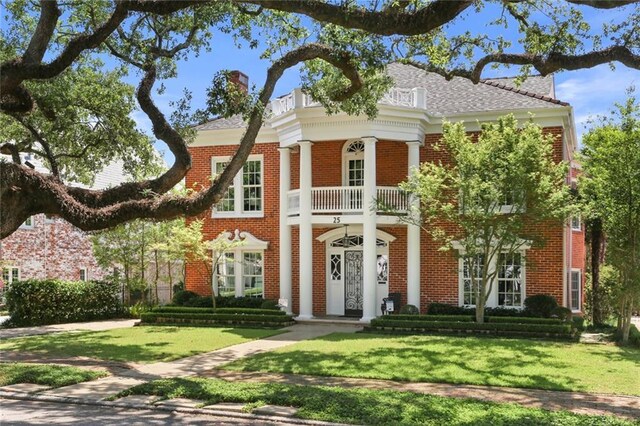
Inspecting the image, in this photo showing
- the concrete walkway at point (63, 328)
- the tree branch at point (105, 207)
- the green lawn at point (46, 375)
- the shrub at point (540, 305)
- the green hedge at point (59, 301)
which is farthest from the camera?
the green hedge at point (59, 301)

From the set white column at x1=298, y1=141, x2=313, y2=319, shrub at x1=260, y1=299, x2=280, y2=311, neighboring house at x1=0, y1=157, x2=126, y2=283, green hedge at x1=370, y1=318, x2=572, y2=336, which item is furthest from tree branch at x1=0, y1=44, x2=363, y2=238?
neighboring house at x1=0, y1=157, x2=126, y2=283

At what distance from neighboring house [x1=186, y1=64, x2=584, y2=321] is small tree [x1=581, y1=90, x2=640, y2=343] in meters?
3.49

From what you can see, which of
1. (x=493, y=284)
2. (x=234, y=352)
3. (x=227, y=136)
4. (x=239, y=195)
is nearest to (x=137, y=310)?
(x=239, y=195)

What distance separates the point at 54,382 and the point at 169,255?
11.4m

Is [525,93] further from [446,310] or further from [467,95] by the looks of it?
[446,310]

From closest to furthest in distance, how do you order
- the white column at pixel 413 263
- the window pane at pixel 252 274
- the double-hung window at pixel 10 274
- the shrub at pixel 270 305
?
the white column at pixel 413 263 < the shrub at pixel 270 305 < the window pane at pixel 252 274 < the double-hung window at pixel 10 274

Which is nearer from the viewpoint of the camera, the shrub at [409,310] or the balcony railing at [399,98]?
the shrub at [409,310]

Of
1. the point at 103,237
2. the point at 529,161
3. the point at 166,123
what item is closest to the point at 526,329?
the point at 529,161

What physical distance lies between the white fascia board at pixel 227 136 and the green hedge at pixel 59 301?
683 centimetres

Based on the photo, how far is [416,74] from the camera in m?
24.9

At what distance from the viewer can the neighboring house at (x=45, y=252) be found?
94.2ft

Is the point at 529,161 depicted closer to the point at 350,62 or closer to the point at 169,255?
the point at 350,62

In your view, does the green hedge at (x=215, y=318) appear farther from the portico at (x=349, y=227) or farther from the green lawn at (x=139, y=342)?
the portico at (x=349, y=227)

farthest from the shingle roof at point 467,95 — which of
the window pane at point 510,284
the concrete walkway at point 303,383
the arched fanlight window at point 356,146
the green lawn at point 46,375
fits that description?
the green lawn at point 46,375
